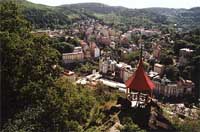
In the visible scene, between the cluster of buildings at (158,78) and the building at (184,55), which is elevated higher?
the building at (184,55)

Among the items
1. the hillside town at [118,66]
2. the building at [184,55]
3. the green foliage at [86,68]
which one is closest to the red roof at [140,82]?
the hillside town at [118,66]

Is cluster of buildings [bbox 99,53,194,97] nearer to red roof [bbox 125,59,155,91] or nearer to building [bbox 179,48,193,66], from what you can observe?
building [bbox 179,48,193,66]

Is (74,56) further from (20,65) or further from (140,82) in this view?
(20,65)

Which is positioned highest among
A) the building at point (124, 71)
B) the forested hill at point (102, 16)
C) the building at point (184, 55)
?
A: the forested hill at point (102, 16)

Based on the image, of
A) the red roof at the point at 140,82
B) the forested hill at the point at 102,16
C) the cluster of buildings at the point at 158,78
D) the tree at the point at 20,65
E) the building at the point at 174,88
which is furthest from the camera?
the forested hill at the point at 102,16

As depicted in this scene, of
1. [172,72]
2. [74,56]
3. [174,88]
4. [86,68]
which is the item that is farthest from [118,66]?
[174,88]

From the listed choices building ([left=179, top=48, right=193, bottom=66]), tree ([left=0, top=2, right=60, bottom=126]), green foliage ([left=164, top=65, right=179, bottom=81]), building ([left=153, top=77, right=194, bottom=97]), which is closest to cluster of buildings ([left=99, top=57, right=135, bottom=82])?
green foliage ([left=164, top=65, right=179, bottom=81])

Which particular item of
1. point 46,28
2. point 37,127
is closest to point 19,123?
point 37,127

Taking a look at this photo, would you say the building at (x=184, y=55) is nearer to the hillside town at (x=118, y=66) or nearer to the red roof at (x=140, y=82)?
the hillside town at (x=118, y=66)

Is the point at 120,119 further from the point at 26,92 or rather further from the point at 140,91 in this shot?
the point at 26,92
